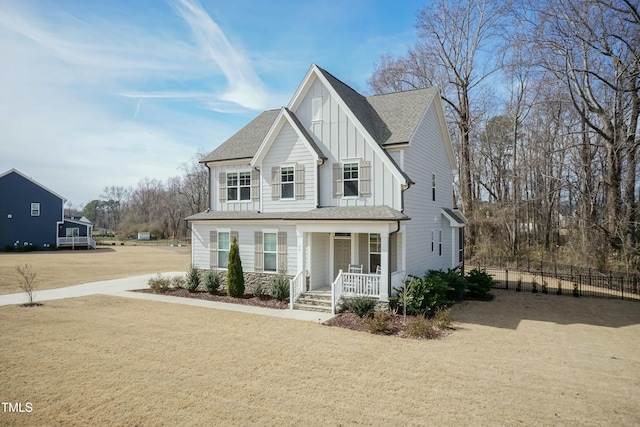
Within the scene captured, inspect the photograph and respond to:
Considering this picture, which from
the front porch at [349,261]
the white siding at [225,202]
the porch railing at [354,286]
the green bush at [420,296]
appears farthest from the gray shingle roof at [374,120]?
the green bush at [420,296]

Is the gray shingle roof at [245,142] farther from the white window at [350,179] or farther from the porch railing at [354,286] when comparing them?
the porch railing at [354,286]

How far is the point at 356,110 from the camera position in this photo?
16266 millimetres

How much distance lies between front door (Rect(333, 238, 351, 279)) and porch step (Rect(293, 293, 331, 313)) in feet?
6.23

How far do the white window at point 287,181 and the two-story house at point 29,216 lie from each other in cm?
4000

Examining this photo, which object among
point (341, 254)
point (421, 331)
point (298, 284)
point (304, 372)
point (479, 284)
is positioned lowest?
point (304, 372)

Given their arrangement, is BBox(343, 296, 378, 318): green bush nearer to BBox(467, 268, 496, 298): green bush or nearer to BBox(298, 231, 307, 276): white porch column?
BBox(298, 231, 307, 276): white porch column

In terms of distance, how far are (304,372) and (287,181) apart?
10.2 m

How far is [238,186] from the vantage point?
61.3 ft

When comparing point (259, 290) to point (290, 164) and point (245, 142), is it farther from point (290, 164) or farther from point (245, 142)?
point (245, 142)

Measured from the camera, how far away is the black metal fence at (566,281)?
18.4 meters

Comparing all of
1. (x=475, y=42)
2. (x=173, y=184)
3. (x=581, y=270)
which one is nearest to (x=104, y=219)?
(x=173, y=184)

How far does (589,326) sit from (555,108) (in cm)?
2402

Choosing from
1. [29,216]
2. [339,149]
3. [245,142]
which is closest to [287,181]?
[339,149]

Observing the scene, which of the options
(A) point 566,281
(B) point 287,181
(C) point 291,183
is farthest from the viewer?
(A) point 566,281
